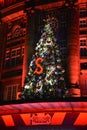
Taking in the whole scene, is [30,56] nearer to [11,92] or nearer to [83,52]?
[11,92]

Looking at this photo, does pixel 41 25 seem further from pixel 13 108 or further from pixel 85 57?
pixel 13 108

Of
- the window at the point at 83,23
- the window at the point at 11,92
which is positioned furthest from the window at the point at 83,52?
the window at the point at 11,92

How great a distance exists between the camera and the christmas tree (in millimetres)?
23391

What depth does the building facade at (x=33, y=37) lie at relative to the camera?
89.4ft

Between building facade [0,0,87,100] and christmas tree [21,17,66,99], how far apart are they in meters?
2.48

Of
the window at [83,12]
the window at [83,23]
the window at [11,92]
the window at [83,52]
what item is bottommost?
the window at [11,92]

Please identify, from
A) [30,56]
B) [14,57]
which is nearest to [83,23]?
[30,56]

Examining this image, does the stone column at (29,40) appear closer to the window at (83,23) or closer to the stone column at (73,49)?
the stone column at (73,49)

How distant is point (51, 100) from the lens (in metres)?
20.6

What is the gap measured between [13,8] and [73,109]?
1440 cm

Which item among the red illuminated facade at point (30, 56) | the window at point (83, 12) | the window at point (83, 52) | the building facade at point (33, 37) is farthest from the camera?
the window at point (83, 12)

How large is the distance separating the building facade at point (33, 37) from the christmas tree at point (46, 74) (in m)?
2.48

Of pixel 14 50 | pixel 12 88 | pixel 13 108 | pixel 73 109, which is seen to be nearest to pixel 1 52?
pixel 14 50

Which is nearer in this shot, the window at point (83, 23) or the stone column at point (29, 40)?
the stone column at point (29, 40)
